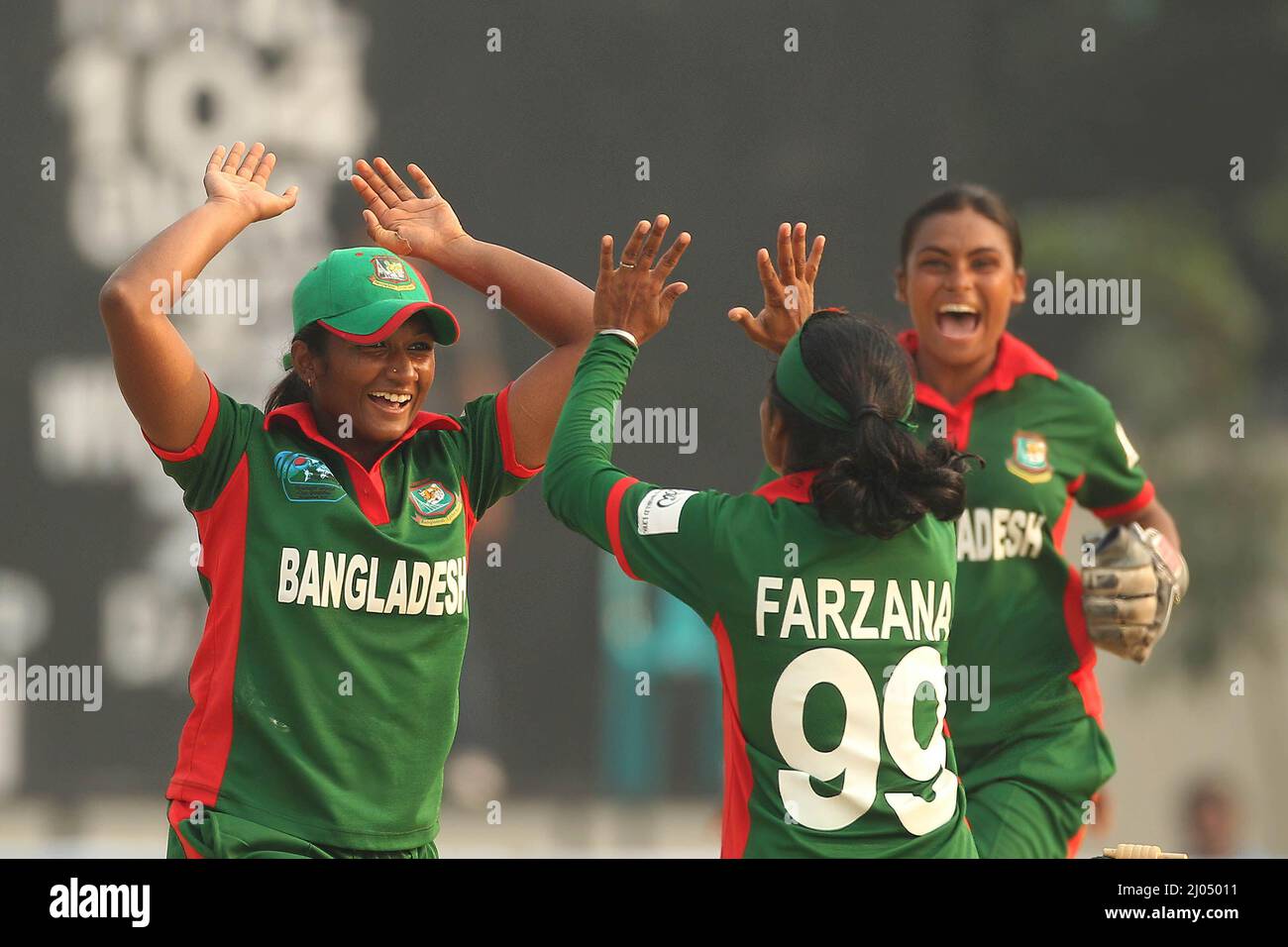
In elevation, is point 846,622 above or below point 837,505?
below

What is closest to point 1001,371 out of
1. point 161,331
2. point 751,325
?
point 751,325

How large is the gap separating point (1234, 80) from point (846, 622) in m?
5.72

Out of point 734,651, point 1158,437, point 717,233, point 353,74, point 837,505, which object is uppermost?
point 353,74

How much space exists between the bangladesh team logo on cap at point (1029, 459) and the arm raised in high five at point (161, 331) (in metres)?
1.79

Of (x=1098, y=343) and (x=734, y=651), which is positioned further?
(x=1098, y=343)

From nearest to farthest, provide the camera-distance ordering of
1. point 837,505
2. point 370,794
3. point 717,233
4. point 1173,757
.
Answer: point 837,505 < point 370,794 < point 717,233 < point 1173,757

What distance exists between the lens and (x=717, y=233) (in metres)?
6.61

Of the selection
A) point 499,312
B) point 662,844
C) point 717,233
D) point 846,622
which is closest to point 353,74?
point 499,312

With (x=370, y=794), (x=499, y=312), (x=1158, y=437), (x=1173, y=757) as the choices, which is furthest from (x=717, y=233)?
(x=370, y=794)

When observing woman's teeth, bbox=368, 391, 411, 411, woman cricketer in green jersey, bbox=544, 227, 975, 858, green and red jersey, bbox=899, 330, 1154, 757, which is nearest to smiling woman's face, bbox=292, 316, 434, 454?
woman's teeth, bbox=368, 391, 411, 411

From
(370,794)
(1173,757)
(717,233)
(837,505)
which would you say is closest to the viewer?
(837,505)

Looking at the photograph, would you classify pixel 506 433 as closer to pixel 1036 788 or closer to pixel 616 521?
pixel 616 521

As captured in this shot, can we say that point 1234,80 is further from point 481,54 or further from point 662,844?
point 662,844

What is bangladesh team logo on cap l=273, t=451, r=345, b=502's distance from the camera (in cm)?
309
